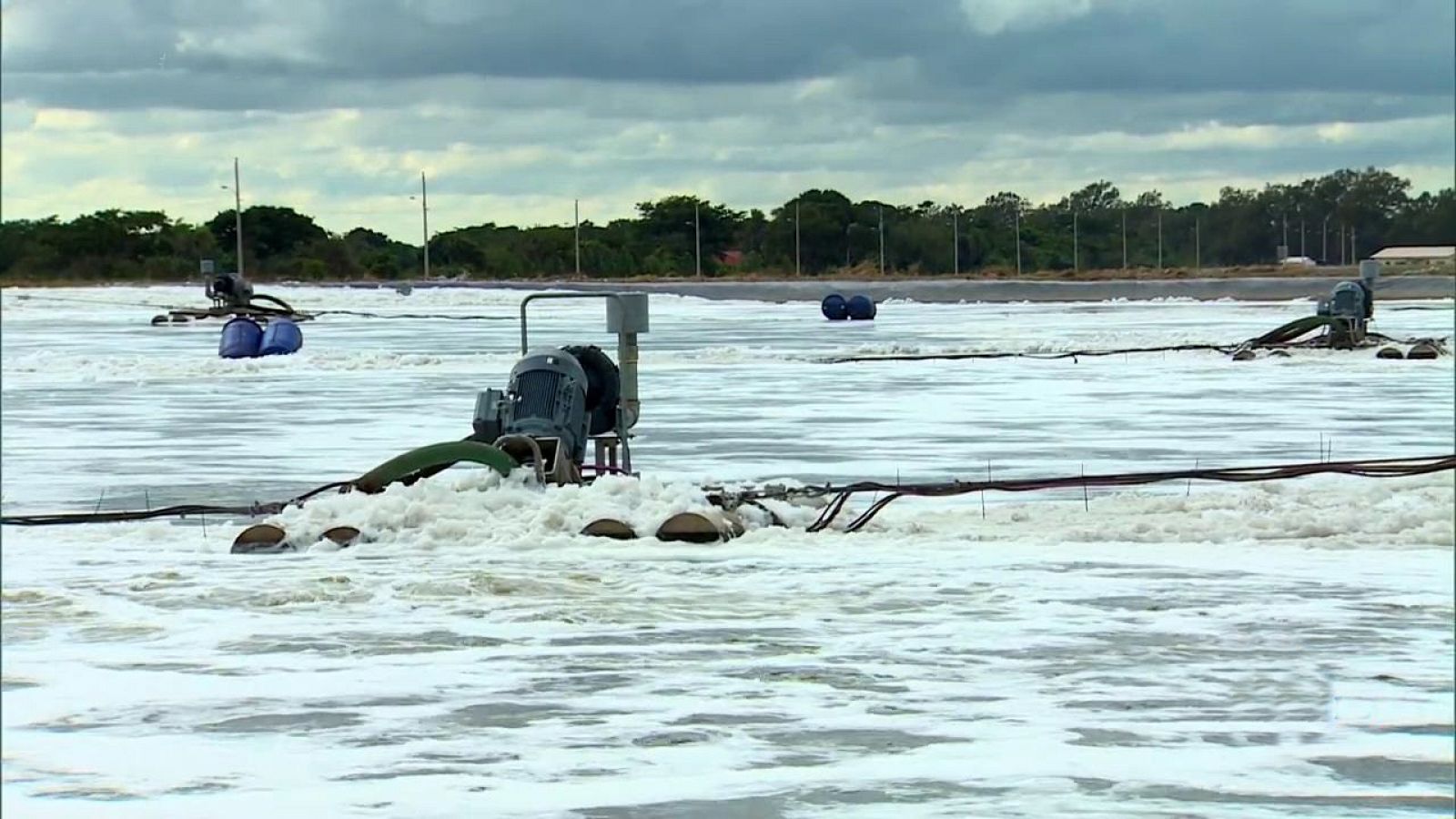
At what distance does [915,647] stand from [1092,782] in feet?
7.11

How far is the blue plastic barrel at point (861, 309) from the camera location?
172 ft

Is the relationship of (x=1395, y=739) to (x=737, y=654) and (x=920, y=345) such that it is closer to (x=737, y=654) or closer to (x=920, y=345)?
(x=737, y=654)

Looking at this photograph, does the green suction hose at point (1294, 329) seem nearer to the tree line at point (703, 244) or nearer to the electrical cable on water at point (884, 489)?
the electrical cable on water at point (884, 489)

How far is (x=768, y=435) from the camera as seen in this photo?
1736 cm

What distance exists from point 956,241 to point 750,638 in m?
95.9

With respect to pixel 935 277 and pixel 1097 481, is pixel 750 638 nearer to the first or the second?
pixel 1097 481

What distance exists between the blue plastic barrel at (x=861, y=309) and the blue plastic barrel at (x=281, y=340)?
67.3 ft

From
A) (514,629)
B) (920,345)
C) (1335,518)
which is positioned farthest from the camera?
(920,345)

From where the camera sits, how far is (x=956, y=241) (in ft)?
339

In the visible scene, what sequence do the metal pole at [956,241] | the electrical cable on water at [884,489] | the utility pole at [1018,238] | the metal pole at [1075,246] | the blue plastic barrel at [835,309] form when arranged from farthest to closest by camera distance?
the metal pole at [956,241] < the utility pole at [1018,238] < the metal pole at [1075,246] < the blue plastic barrel at [835,309] < the electrical cable on water at [884,489]

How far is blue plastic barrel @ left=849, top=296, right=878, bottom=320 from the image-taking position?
52469mm

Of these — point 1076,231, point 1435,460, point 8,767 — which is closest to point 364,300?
point 1076,231

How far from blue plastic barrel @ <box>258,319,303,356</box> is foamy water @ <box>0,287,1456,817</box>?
16.1 metres

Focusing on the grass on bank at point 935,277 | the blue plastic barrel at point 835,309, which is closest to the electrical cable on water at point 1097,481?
the blue plastic barrel at point 835,309
